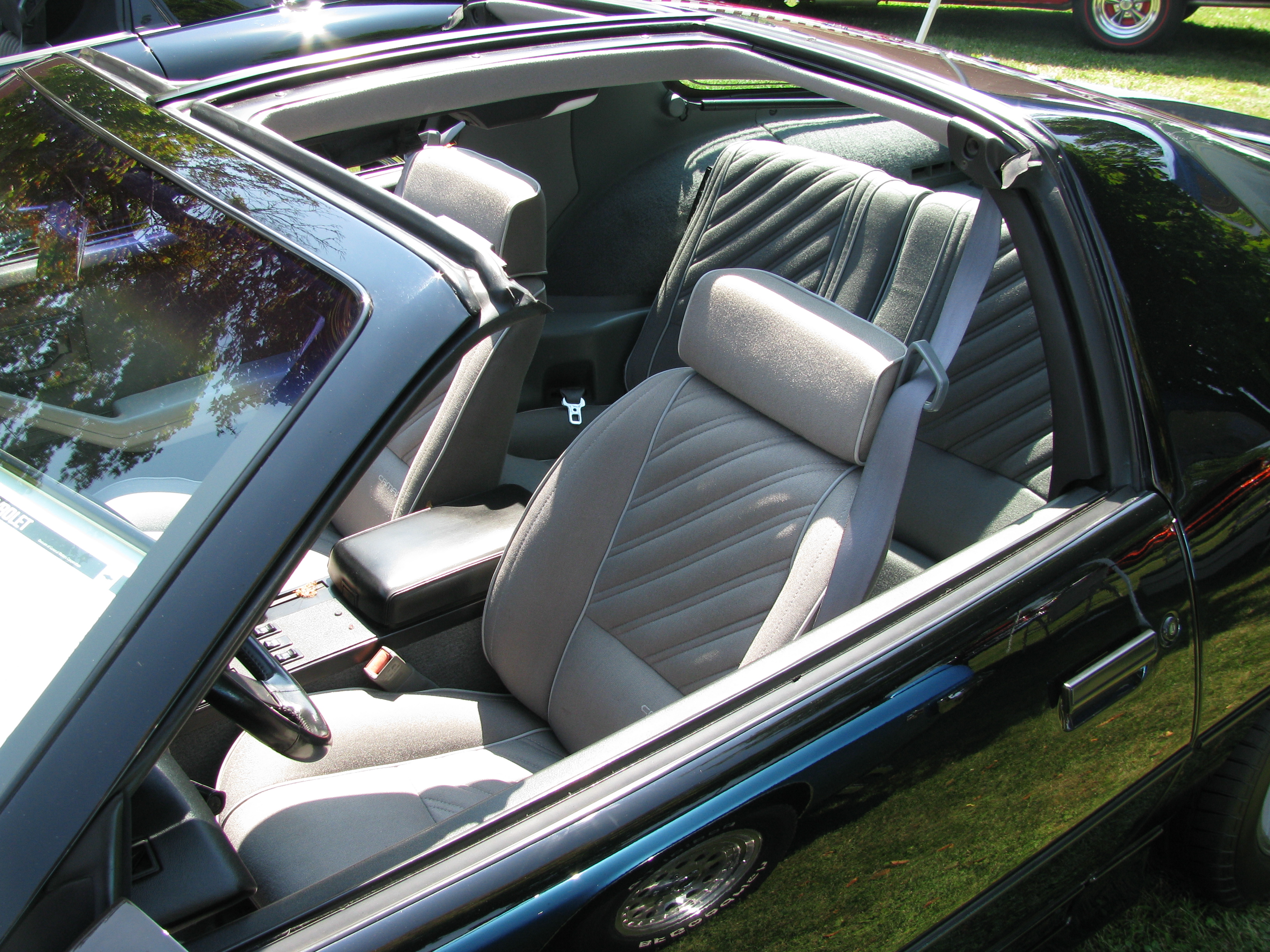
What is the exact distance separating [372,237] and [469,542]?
1.03 metres

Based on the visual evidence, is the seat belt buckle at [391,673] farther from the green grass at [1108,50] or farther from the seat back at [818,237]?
the green grass at [1108,50]

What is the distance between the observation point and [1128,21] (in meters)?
7.89

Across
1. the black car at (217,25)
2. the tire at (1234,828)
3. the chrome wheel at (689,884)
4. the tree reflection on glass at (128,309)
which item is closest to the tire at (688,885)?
the chrome wheel at (689,884)

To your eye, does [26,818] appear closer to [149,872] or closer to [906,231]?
[149,872]

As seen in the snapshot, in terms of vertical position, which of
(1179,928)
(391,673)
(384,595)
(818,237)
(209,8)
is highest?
(209,8)

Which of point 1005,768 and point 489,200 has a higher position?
point 489,200

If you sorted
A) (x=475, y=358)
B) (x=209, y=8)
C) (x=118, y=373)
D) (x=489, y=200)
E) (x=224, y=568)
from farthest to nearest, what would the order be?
1. (x=209, y=8)
2. (x=475, y=358)
3. (x=489, y=200)
4. (x=118, y=373)
5. (x=224, y=568)

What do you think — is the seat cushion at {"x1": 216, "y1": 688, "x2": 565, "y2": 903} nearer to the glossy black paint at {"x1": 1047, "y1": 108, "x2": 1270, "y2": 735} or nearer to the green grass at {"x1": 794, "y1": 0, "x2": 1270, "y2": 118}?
the glossy black paint at {"x1": 1047, "y1": 108, "x2": 1270, "y2": 735}

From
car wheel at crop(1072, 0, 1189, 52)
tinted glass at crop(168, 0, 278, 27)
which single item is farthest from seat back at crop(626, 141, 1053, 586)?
car wheel at crop(1072, 0, 1189, 52)

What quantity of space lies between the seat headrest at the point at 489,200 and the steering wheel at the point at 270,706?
1.00 metres

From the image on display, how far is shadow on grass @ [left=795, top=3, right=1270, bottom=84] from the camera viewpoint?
7.50 metres

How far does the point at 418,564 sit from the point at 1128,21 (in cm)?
842

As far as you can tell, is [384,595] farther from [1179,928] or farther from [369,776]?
[1179,928]

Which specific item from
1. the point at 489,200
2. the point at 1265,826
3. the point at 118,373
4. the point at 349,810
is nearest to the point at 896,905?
the point at 349,810
